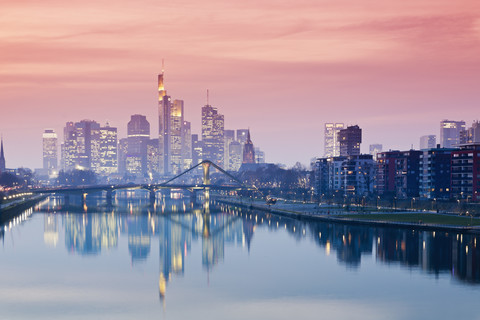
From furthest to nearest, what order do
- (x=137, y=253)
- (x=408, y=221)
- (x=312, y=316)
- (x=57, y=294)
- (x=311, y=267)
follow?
(x=408, y=221) < (x=137, y=253) < (x=311, y=267) < (x=57, y=294) < (x=312, y=316)

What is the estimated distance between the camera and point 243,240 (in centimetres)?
9294

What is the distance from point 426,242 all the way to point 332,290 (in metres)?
29.8

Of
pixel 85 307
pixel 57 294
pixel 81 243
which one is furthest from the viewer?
pixel 81 243

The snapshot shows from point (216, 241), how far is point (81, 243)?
17.5m

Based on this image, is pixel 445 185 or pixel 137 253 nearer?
pixel 137 253

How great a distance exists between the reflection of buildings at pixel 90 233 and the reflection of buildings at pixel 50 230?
159 centimetres

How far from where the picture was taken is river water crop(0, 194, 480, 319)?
4847 centimetres

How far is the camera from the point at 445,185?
154000mm

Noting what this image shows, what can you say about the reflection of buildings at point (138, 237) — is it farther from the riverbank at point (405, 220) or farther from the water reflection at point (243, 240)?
the riverbank at point (405, 220)

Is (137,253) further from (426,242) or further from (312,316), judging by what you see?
(312,316)

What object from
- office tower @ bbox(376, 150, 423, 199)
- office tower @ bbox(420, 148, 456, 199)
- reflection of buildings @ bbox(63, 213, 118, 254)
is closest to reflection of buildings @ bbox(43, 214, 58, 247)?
reflection of buildings @ bbox(63, 213, 118, 254)

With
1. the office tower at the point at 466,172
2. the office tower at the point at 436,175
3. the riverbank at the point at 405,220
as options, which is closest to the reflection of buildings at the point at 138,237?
the riverbank at the point at 405,220

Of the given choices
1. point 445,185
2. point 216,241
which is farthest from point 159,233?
point 445,185

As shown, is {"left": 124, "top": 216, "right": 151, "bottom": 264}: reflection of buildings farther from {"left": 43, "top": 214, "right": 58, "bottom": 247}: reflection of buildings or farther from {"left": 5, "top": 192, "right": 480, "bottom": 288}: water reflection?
{"left": 43, "top": 214, "right": 58, "bottom": 247}: reflection of buildings
